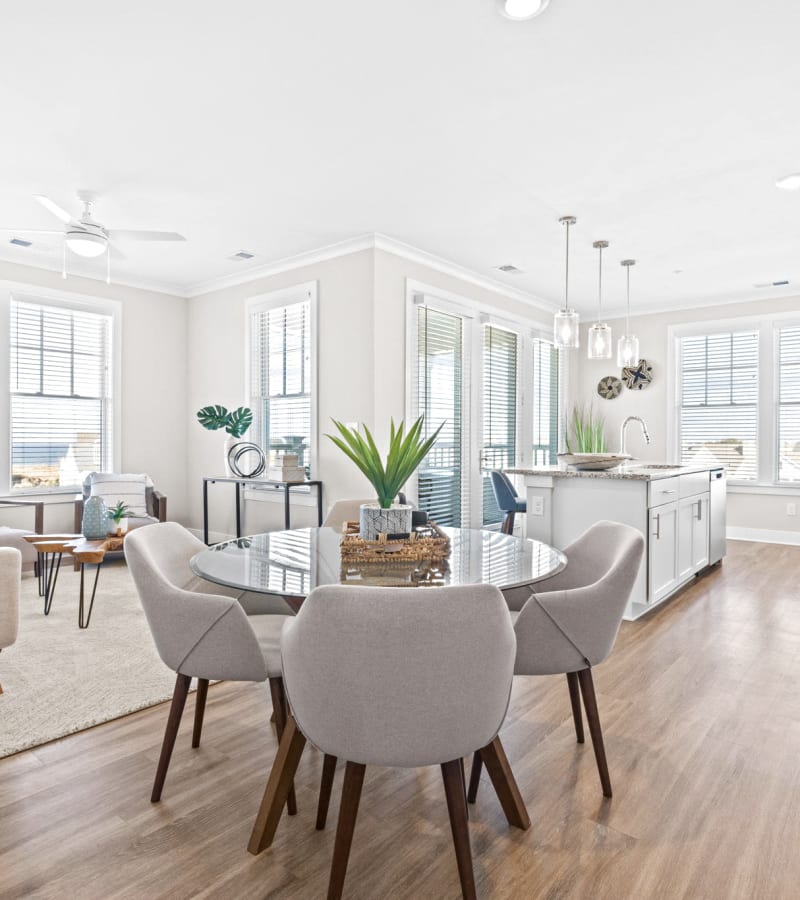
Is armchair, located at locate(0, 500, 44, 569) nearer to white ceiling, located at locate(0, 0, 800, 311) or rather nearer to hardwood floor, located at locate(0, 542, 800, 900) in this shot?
white ceiling, located at locate(0, 0, 800, 311)

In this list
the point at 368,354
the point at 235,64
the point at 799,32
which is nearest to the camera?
the point at 799,32

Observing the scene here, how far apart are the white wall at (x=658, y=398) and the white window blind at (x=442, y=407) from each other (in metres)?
2.63

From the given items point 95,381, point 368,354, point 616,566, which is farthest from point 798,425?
point 95,381

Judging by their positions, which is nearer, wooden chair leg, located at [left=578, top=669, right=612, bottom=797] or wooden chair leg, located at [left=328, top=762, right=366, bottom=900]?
wooden chair leg, located at [left=328, top=762, right=366, bottom=900]

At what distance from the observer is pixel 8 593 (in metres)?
2.51

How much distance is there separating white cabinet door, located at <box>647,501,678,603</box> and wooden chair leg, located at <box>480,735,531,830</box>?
7.57 feet

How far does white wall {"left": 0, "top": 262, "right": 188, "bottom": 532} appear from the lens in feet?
19.6

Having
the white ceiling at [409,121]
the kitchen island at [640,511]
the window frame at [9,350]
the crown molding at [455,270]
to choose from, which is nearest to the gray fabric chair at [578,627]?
the kitchen island at [640,511]

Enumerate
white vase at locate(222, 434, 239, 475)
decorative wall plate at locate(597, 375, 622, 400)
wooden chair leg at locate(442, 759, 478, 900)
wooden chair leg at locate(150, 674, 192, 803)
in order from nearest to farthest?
wooden chair leg at locate(442, 759, 478, 900) → wooden chair leg at locate(150, 674, 192, 803) → white vase at locate(222, 434, 239, 475) → decorative wall plate at locate(597, 375, 622, 400)

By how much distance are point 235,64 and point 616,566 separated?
247cm

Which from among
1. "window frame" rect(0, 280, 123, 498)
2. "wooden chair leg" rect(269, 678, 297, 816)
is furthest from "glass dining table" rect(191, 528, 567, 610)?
"window frame" rect(0, 280, 123, 498)

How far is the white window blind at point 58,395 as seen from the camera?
533cm

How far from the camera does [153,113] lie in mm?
2979

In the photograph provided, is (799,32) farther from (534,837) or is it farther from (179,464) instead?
(179,464)
